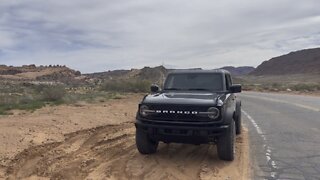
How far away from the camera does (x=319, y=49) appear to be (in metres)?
148

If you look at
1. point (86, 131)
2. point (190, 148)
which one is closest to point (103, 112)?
point (86, 131)

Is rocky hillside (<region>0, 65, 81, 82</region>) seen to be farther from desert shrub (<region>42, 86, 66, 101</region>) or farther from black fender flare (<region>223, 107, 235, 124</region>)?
black fender flare (<region>223, 107, 235, 124</region>)

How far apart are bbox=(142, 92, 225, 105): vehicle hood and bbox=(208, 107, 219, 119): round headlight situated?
12 cm

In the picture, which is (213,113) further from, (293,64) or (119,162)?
(293,64)

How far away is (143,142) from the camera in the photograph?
28.3 ft

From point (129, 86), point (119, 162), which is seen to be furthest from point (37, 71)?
point (119, 162)

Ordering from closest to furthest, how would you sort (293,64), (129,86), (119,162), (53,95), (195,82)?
(119,162)
(195,82)
(53,95)
(129,86)
(293,64)

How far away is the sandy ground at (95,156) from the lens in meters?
7.62

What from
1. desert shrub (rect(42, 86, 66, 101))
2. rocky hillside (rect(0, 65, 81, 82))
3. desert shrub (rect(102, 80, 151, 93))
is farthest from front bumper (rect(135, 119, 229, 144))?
rocky hillside (rect(0, 65, 81, 82))

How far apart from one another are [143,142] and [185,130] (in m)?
1.07

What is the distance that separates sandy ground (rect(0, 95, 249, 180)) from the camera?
7.62 meters

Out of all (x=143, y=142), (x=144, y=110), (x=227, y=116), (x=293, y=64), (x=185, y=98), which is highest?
(x=293, y=64)

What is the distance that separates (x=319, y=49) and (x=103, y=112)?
5640 inches

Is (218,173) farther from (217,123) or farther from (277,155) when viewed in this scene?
(277,155)
